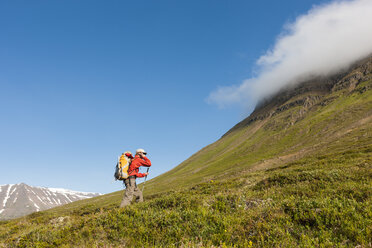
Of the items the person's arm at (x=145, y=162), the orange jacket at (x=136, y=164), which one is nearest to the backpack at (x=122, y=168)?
the orange jacket at (x=136, y=164)

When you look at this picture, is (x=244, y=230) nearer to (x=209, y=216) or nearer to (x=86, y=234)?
(x=209, y=216)

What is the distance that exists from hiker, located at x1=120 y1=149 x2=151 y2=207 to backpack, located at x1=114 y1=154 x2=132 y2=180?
9.7 inches

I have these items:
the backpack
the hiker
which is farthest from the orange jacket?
the backpack

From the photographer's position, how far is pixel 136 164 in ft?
43.1

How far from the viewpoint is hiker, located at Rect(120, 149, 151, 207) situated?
493 inches

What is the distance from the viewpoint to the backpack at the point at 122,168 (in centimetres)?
1256

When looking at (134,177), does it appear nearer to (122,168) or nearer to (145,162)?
(122,168)

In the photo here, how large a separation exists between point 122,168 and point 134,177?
929 millimetres

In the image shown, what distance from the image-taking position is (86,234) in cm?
620

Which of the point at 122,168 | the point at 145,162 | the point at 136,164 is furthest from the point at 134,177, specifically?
the point at 145,162

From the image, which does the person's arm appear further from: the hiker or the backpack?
the backpack

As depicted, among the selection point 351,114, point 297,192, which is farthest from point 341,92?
point 297,192

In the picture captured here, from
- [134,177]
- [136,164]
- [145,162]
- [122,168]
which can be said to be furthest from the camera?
[145,162]

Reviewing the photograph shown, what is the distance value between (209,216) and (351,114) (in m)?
141
